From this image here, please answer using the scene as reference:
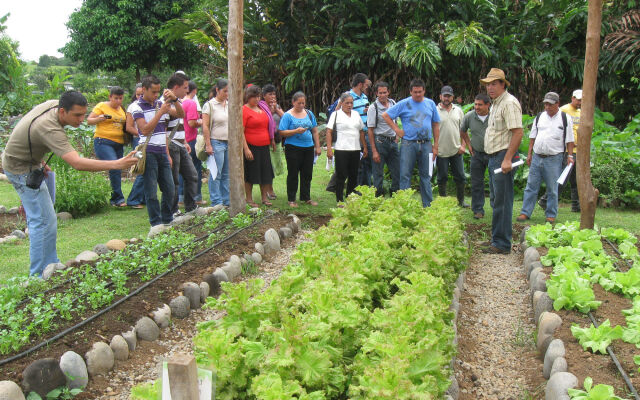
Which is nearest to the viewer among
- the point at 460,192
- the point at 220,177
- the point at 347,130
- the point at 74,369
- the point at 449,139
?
the point at 74,369

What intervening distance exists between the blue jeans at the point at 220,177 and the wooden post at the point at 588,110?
463 cm

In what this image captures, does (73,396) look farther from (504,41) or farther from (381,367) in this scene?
(504,41)

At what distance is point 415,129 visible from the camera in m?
7.49

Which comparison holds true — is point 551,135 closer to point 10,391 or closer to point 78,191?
point 78,191

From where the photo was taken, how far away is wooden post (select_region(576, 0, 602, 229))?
5551 mm

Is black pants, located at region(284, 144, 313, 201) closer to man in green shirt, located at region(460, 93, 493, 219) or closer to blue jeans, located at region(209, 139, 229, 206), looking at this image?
blue jeans, located at region(209, 139, 229, 206)

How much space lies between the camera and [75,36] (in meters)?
26.1

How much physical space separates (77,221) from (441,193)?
17.9 ft

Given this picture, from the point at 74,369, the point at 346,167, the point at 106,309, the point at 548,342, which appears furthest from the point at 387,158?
the point at 74,369

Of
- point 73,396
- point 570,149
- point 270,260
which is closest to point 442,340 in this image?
point 73,396

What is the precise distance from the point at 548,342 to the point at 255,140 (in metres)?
5.12

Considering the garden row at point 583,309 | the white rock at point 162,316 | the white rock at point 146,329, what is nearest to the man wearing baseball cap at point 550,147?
the garden row at point 583,309

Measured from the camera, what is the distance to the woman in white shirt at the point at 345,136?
7.95 meters

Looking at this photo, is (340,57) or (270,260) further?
(340,57)
